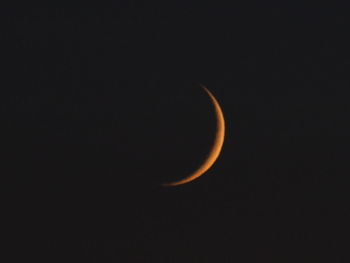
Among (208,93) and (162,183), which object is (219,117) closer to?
(208,93)

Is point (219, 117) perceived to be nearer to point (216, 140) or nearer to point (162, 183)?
point (216, 140)

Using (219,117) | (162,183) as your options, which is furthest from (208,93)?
(162,183)

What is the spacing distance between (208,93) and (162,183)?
58.5 inches

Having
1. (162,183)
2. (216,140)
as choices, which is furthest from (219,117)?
(162,183)

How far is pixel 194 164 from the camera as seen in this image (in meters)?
12.1

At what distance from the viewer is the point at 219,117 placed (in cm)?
1250

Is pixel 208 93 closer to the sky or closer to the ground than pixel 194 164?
closer to the sky

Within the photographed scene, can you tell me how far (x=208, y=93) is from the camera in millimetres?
12555

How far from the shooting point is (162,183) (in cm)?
1246

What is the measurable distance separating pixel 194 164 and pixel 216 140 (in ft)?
1.68

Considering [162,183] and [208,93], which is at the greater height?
[208,93]

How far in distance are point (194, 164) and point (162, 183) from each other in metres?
0.65

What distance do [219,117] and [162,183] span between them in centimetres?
128

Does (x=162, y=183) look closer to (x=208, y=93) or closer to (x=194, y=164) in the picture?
(x=194, y=164)
